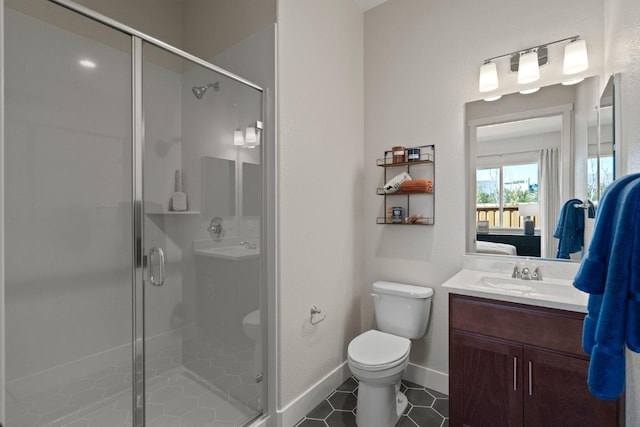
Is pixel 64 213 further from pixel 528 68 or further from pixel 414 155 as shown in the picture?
pixel 528 68

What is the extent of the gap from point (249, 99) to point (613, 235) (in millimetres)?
1741

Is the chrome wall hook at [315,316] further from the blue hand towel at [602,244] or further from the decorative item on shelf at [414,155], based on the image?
the blue hand towel at [602,244]

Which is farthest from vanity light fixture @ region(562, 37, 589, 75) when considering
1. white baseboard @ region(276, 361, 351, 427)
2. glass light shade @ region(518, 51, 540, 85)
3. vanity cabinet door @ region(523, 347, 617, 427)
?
white baseboard @ region(276, 361, 351, 427)

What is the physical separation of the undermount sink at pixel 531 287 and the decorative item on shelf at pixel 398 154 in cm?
99

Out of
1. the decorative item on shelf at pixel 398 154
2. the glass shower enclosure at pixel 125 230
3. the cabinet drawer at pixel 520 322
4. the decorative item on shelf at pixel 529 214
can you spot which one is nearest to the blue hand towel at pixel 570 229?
the decorative item on shelf at pixel 529 214

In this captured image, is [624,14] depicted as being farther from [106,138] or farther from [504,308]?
[106,138]

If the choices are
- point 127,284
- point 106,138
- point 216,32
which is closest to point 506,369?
point 127,284

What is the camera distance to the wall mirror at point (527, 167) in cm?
186

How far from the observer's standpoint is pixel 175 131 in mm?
1642

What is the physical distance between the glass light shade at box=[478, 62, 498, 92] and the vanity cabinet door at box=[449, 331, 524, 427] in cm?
154

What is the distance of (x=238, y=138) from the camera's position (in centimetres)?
185

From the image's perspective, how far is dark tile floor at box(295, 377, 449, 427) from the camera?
1947mm

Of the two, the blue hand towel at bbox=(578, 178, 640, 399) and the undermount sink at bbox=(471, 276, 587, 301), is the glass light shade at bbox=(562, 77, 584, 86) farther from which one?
the blue hand towel at bbox=(578, 178, 640, 399)

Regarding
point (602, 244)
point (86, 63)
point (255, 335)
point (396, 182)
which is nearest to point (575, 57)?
point (396, 182)
